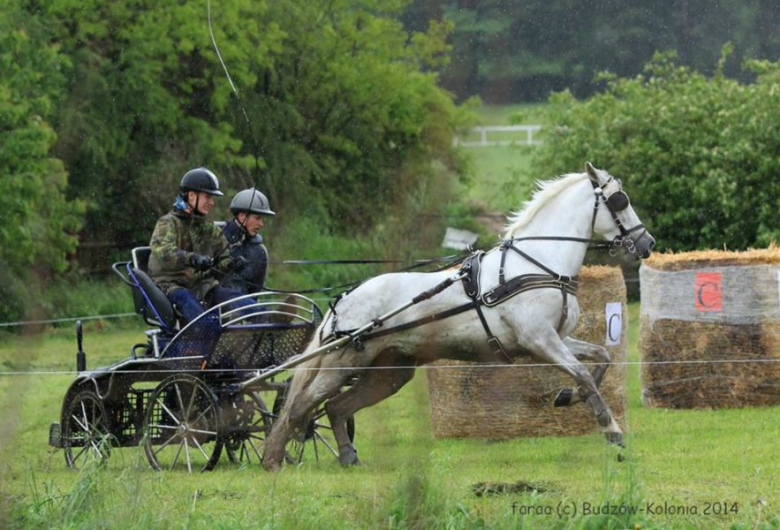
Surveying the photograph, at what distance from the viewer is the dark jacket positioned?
884 centimetres

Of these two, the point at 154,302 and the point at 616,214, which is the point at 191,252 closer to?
the point at 154,302

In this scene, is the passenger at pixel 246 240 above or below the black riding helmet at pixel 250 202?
below

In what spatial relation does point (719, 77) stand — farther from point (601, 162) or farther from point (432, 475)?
point (432, 475)

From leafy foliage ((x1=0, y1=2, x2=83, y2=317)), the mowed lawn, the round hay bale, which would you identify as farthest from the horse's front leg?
leafy foliage ((x1=0, y1=2, x2=83, y2=317))

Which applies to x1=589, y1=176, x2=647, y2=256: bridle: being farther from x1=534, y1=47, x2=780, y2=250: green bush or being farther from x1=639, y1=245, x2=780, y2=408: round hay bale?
x1=534, y1=47, x2=780, y2=250: green bush

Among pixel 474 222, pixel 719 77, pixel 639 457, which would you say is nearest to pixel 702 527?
pixel 474 222

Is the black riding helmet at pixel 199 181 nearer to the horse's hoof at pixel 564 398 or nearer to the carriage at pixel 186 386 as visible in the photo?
the carriage at pixel 186 386

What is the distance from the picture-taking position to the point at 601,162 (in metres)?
22.2

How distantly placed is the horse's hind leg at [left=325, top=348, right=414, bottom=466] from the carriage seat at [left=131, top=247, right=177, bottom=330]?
1150mm

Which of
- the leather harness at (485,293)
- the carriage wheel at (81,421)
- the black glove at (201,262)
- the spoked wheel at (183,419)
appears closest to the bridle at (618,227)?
the leather harness at (485,293)

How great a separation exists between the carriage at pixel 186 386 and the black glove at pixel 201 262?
281 mm

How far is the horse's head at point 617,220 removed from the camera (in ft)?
28.0

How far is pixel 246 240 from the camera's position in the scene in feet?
29.1

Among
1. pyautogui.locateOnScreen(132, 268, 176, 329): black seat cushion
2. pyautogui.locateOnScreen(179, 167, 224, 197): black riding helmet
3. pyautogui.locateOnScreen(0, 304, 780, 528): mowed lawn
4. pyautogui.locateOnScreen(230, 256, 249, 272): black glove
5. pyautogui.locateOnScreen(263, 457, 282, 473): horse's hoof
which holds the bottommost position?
pyautogui.locateOnScreen(263, 457, 282, 473): horse's hoof
